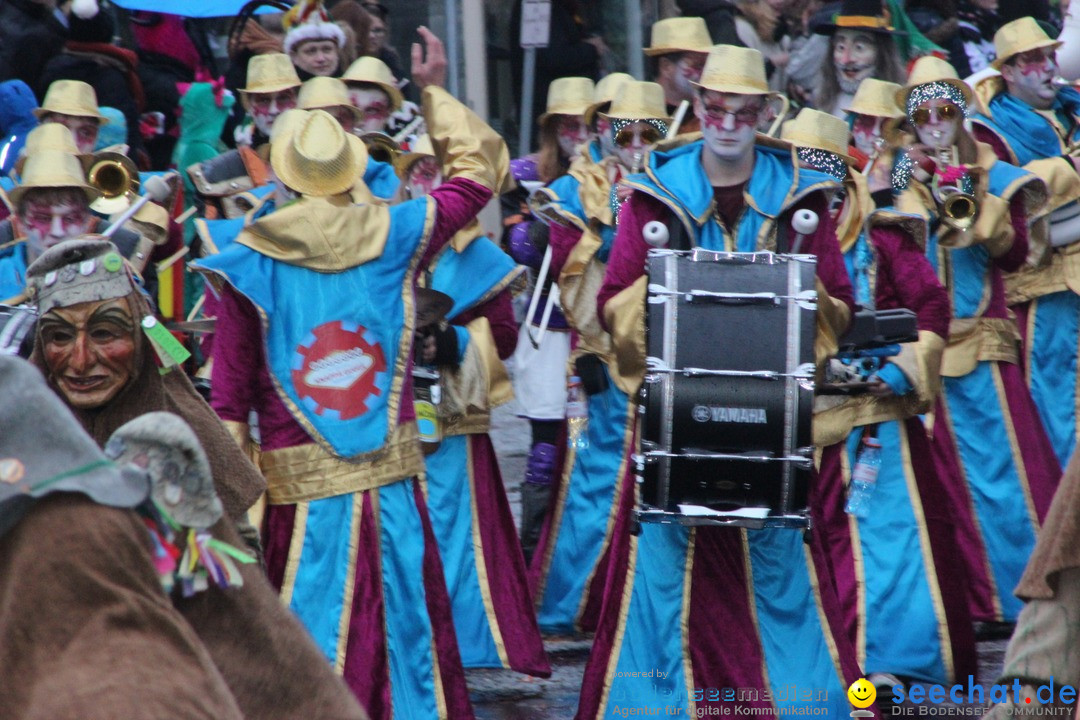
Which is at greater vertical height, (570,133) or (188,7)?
(188,7)

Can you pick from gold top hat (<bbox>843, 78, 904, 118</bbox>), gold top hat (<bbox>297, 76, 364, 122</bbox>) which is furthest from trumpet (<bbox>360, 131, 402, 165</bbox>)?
gold top hat (<bbox>843, 78, 904, 118</bbox>)

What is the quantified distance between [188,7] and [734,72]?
5.12 m

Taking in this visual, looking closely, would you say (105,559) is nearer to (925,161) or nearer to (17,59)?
(925,161)

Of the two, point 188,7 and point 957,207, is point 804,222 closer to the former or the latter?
point 957,207

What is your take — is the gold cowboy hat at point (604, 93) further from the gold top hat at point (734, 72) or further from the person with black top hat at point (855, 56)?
the gold top hat at point (734, 72)

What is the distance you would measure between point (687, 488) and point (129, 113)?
18.1 feet

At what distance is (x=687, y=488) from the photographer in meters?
5.23

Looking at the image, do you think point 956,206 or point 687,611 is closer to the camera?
point 687,611

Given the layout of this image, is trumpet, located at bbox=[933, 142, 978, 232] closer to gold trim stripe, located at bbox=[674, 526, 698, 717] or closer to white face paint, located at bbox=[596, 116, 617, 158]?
white face paint, located at bbox=[596, 116, 617, 158]

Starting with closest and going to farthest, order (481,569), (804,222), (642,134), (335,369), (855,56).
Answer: (335,369) < (804,222) < (481,569) < (642,134) < (855,56)

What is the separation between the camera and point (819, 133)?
6.74 m

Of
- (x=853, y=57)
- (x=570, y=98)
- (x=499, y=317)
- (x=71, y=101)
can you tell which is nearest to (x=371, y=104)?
(x=570, y=98)

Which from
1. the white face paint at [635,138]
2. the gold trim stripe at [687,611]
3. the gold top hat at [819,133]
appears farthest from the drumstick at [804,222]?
the white face paint at [635,138]

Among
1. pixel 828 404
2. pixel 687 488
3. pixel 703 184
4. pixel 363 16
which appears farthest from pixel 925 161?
pixel 363 16
